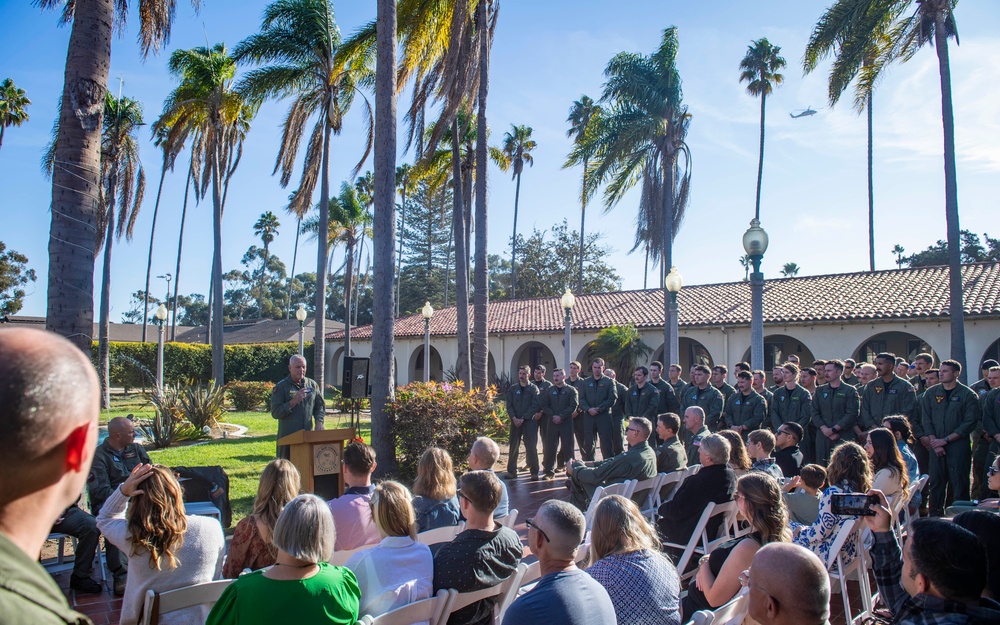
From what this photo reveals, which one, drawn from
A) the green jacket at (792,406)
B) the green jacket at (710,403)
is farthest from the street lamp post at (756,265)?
the green jacket at (710,403)

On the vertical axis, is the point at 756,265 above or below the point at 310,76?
below

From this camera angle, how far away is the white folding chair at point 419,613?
268cm

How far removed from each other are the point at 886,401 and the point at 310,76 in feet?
49.8

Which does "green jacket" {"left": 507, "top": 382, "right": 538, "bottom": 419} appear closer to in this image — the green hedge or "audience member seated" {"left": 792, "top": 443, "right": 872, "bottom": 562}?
"audience member seated" {"left": 792, "top": 443, "right": 872, "bottom": 562}

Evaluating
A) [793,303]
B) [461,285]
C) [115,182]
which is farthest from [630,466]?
[115,182]

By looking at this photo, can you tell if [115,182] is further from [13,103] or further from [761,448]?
[761,448]

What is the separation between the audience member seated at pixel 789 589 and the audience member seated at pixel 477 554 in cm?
137

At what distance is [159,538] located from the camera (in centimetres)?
339

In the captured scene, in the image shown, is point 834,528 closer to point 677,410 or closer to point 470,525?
point 470,525

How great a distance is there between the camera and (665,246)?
67.5ft

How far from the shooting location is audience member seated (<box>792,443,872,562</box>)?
4078 mm

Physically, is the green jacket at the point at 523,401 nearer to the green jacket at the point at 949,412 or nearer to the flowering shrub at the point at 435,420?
the flowering shrub at the point at 435,420

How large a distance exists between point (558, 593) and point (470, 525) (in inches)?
40.6

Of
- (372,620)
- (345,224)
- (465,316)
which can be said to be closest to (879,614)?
(372,620)
